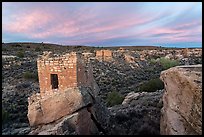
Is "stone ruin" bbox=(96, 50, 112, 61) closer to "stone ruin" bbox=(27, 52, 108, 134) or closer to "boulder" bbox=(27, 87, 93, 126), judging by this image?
"stone ruin" bbox=(27, 52, 108, 134)

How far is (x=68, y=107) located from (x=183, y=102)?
313cm

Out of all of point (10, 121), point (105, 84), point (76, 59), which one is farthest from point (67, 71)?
point (105, 84)

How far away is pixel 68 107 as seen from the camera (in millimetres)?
7707

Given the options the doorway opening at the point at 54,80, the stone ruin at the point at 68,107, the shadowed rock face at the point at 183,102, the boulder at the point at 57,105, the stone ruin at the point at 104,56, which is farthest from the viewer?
the stone ruin at the point at 104,56

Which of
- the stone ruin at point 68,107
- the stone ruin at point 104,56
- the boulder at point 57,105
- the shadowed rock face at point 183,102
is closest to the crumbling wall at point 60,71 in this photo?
the stone ruin at point 68,107

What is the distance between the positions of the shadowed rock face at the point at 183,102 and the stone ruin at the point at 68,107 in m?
2.09

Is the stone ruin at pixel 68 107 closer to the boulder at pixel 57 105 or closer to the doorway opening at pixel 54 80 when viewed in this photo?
the boulder at pixel 57 105

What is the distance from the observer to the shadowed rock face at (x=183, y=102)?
21.0 ft

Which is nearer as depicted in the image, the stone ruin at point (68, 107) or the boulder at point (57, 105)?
the stone ruin at point (68, 107)

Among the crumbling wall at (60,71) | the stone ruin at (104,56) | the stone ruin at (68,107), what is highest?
the crumbling wall at (60,71)

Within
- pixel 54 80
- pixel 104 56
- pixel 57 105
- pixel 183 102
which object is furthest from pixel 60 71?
pixel 104 56

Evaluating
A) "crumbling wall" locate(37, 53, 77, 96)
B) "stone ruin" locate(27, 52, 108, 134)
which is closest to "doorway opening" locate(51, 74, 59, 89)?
"crumbling wall" locate(37, 53, 77, 96)

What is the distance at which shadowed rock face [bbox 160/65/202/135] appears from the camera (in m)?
6.41

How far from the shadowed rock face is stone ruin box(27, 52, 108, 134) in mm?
2091
